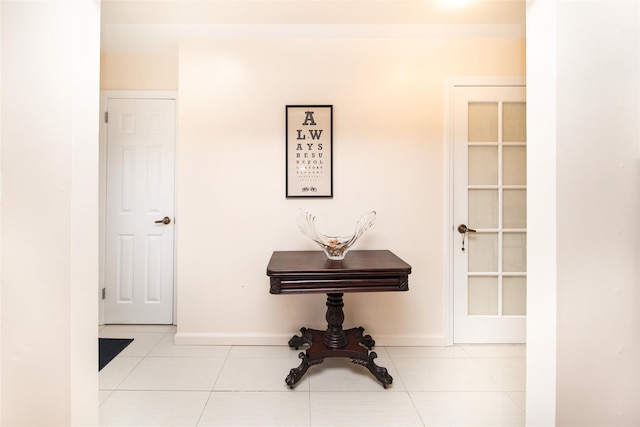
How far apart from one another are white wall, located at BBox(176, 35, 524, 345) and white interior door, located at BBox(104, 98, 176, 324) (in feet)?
1.47

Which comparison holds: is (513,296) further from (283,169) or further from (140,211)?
(140,211)

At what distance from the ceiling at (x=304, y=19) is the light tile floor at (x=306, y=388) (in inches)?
99.6

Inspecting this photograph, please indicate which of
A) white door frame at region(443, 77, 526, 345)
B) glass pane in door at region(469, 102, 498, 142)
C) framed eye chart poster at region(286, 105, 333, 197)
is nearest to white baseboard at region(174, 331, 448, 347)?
white door frame at region(443, 77, 526, 345)

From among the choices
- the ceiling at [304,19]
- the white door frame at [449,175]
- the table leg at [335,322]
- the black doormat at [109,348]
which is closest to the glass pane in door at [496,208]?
the white door frame at [449,175]

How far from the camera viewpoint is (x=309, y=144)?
251 centimetres

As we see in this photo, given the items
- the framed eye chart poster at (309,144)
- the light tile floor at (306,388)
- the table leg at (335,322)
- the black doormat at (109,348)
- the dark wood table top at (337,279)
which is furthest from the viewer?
the framed eye chart poster at (309,144)

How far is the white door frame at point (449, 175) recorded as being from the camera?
8.27 feet

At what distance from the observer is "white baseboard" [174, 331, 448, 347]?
8.27ft

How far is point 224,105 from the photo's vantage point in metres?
2.51
